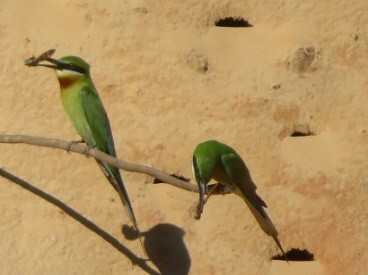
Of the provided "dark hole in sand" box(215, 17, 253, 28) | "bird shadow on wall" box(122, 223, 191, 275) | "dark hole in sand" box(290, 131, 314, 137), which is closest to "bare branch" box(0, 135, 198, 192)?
"bird shadow on wall" box(122, 223, 191, 275)

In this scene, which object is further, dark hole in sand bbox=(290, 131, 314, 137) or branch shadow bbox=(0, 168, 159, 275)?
dark hole in sand bbox=(290, 131, 314, 137)

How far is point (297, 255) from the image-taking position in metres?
3.66

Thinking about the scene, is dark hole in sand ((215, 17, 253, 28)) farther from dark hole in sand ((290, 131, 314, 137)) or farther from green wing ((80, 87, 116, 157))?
green wing ((80, 87, 116, 157))

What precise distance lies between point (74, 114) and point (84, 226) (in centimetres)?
35

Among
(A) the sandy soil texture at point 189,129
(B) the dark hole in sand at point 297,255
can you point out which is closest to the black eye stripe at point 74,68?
(A) the sandy soil texture at point 189,129

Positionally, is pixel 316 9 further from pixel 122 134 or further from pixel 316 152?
pixel 122 134

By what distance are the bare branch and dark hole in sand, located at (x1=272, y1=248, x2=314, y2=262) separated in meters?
0.53

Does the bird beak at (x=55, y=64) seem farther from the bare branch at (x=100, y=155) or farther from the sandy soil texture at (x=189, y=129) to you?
the bare branch at (x=100, y=155)

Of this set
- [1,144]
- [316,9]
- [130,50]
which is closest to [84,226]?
[1,144]

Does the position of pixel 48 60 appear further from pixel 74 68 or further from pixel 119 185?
pixel 119 185

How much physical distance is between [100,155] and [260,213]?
49 cm

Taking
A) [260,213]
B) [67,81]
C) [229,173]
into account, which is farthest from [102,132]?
[260,213]

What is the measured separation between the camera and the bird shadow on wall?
3.59m

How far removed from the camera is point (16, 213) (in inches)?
141
